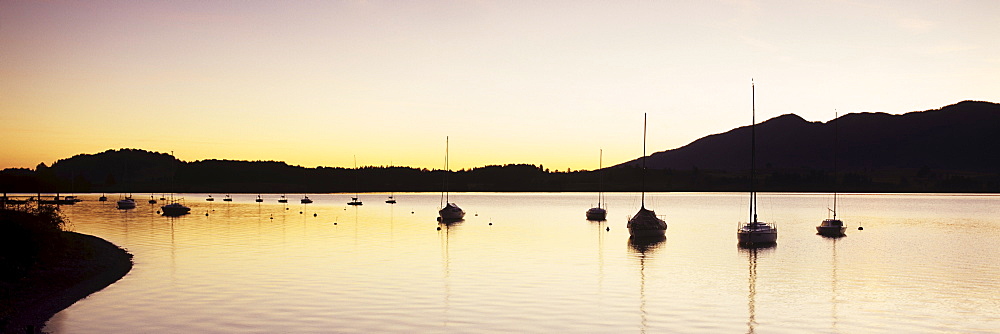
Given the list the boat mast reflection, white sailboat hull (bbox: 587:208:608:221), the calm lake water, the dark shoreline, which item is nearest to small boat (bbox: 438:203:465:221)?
the boat mast reflection

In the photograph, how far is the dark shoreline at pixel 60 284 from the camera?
29.3m

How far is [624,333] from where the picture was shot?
29391 millimetres

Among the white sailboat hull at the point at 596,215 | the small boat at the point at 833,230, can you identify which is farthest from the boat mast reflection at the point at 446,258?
the small boat at the point at 833,230

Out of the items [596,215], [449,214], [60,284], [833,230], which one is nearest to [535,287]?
[60,284]

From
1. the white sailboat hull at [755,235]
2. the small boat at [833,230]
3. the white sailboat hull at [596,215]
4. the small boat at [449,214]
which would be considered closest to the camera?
the white sailboat hull at [755,235]

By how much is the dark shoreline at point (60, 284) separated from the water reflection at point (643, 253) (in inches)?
921

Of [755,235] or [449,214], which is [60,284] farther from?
[449,214]

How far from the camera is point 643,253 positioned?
6756cm

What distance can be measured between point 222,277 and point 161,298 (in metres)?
9.11

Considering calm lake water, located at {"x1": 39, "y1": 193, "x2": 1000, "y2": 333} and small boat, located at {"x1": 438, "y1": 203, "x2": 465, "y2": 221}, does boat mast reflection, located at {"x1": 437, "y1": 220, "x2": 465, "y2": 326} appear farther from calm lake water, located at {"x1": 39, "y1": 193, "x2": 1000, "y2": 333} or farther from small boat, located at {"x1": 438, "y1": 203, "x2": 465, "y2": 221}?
small boat, located at {"x1": 438, "y1": 203, "x2": 465, "y2": 221}

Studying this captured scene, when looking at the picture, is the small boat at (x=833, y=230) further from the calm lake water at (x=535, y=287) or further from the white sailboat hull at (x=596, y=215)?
the white sailboat hull at (x=596, y=215)

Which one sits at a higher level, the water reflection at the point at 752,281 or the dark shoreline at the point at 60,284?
the dark shoreline at the point at 60,284

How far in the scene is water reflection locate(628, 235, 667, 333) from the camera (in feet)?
111

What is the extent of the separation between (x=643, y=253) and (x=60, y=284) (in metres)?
45.6
